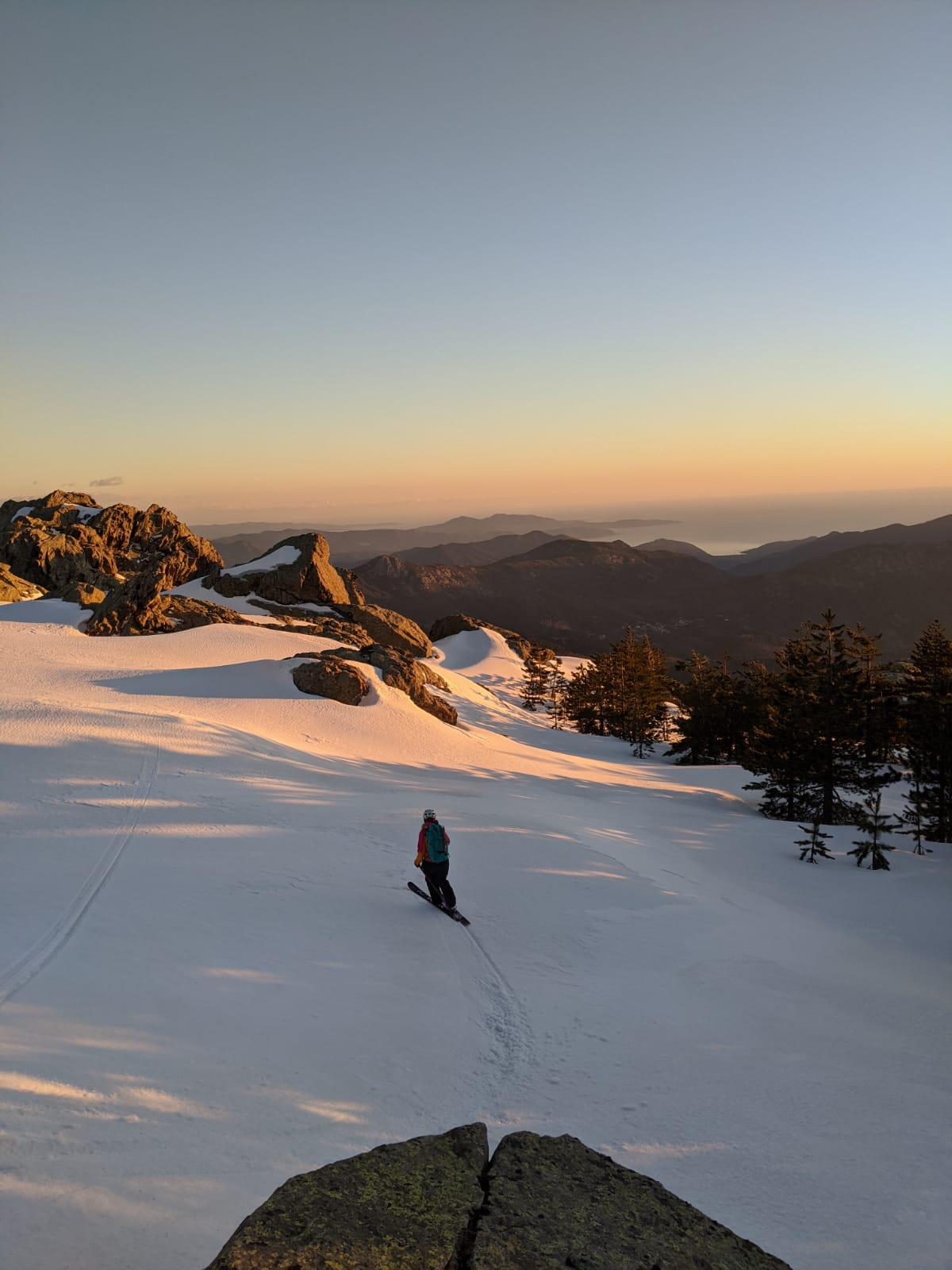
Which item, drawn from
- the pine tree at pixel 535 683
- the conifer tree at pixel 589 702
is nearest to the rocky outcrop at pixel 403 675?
the conifer tree at pixel 589 702

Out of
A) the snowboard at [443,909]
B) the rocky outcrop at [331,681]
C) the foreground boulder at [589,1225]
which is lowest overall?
the snowboard at [443,909]

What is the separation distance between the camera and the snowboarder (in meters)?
10.4

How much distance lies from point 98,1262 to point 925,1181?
21.8 feet

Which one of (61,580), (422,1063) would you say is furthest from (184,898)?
(61,580)

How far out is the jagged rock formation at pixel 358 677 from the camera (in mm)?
26141

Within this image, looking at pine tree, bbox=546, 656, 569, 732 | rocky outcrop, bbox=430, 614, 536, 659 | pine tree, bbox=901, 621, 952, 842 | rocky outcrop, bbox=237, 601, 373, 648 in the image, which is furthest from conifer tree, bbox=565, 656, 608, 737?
rocky outcrop, bbox=430, 614, 536, 659

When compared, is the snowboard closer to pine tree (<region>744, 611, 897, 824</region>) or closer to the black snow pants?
the black snow pants

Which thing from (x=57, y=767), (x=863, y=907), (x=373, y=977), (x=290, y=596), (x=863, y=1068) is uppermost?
(x=290, y=596)

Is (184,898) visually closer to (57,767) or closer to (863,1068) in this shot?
(57,767)

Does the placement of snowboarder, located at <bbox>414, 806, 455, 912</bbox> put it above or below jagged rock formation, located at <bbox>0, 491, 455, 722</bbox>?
below

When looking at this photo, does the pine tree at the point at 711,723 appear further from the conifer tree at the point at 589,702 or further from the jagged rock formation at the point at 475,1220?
the jagged rock formation at the point at 475,1220

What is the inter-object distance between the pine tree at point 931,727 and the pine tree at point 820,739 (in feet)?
5.66

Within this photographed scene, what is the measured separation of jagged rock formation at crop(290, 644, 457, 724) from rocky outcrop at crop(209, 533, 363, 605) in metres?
24.9

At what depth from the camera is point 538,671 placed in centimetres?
6656
